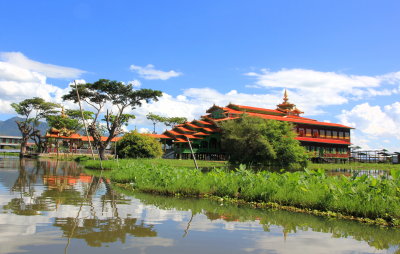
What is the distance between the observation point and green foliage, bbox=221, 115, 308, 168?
39.5 metres

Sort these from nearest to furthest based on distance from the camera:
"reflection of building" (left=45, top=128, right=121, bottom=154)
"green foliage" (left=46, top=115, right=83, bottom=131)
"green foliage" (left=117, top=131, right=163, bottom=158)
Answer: "green foliage" (left=117, top=131, right=163, bottom=158), "reflection of building" (left=45, top=128, right=121, bottom=154), "green foliage" (left=46, top=115, right=83, bottom=131)

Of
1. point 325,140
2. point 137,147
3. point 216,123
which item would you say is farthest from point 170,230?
point 325,140

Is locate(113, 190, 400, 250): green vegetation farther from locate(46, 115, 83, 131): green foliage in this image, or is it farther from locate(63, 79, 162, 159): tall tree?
locate(46, 115, 83, 131): green foliage

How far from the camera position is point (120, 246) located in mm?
5547

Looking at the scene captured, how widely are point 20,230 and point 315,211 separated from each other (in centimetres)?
712

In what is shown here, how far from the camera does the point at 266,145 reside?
127 ft

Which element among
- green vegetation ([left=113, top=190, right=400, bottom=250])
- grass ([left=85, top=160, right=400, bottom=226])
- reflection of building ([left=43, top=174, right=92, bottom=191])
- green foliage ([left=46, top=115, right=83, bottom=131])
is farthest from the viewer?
green foliage ([left=46, top=115, right=83, bottom=131])

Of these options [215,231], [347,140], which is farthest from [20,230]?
[347,140]

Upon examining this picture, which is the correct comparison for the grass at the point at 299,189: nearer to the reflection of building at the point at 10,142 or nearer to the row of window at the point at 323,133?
the row of window at the point at 323,133

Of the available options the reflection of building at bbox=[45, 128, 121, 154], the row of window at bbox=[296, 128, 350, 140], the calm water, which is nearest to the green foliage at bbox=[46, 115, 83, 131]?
the reflection of building at bbox=[45, 128, 121, 154]

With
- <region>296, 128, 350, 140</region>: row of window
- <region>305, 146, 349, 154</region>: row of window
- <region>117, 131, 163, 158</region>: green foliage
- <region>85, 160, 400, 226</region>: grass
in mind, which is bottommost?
<region>85, 160, 400, 226</region>: grass

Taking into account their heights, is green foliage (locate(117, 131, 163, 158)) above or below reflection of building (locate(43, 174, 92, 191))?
above

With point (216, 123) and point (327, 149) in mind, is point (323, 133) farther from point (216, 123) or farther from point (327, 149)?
point (216, 123)

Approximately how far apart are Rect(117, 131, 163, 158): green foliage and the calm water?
89.2 feet
